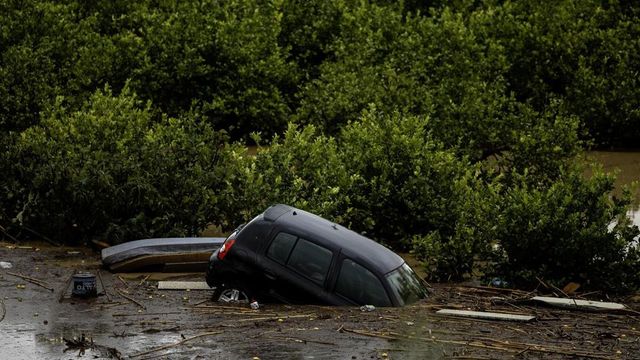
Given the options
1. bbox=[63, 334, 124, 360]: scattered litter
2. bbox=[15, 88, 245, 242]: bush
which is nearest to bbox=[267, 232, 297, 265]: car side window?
bbox=[63, 334, 124, 360]: scattered litter

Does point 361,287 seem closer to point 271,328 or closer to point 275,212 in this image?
point 275,212

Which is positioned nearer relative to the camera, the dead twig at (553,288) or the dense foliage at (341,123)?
the dead twig at (553,288)

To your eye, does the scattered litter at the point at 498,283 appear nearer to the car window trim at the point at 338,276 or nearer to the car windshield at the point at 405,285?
the car windshield at the point at 405,285

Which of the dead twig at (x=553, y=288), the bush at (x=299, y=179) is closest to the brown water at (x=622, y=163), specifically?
the bush at (x=299, y=179)

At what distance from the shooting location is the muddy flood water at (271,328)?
11.3 m

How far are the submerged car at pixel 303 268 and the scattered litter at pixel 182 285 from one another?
3.82 feet

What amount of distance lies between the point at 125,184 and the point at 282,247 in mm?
5108

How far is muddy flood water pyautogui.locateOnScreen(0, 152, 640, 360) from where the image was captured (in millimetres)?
11320

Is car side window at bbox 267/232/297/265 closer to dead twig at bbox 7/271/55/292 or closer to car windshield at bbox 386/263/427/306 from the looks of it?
car windshield at bbox 386/263/427/306

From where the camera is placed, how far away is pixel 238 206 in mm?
18469

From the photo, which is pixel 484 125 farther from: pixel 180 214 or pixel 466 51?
pixel 180 214

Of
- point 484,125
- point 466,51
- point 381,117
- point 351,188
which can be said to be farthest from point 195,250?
point 466,51

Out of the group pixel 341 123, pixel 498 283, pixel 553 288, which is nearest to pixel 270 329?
pixel 553 288

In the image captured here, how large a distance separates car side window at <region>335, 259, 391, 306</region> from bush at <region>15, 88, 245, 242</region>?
505cm
